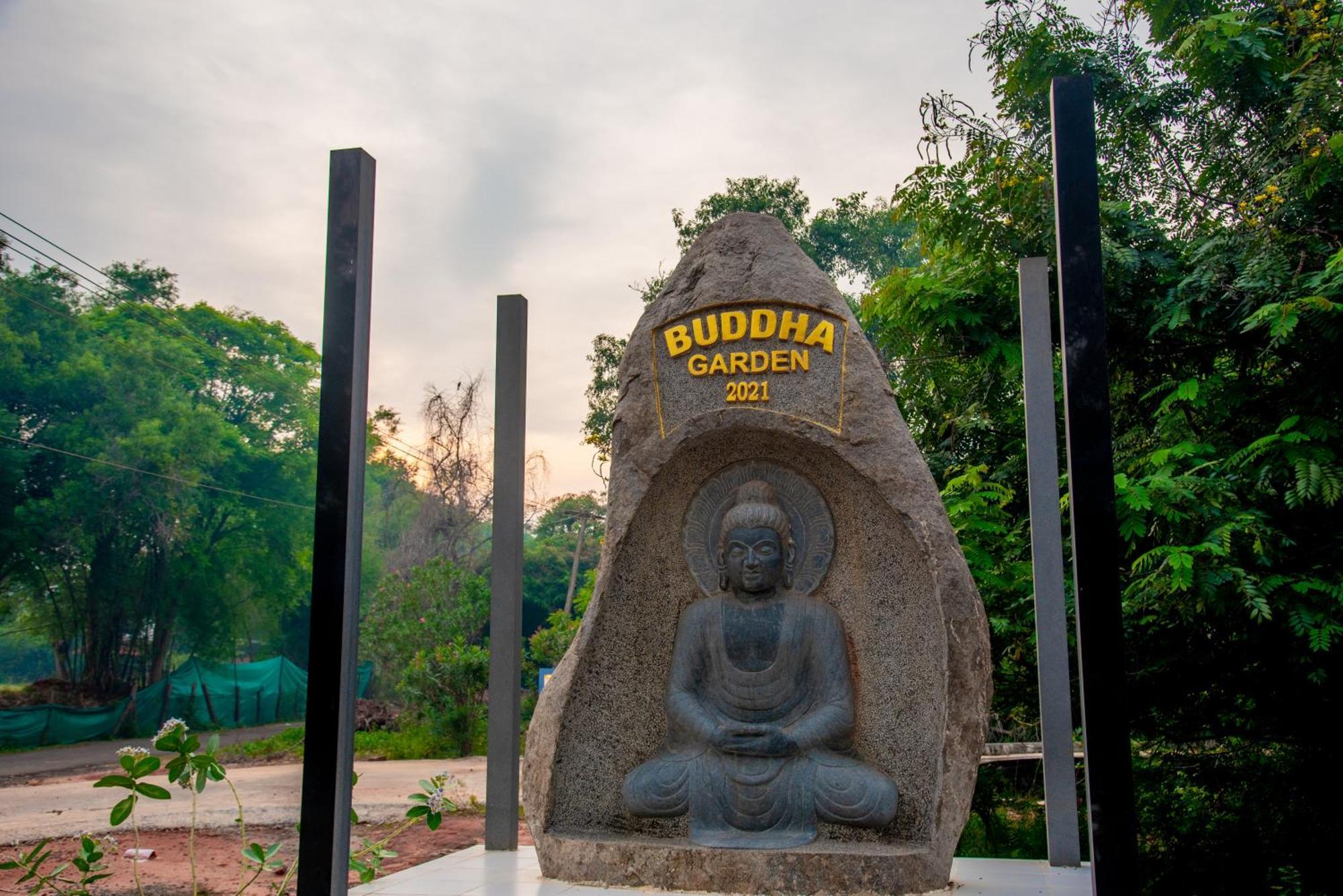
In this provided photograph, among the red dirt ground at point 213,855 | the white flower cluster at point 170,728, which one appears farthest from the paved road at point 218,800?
the white flower cluster at point 170,728

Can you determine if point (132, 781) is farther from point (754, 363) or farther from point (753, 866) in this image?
point (754, 363)

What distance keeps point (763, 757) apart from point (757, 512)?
1291 millimetres

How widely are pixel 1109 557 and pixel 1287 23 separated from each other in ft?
21.2

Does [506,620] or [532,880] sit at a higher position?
[506,620]

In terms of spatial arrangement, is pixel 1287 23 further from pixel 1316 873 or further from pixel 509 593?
pixel 509 593

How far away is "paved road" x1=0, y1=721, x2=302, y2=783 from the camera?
46.6 feet

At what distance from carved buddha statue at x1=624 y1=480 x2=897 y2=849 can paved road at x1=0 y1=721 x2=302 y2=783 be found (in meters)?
12.0

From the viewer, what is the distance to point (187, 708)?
694 inches

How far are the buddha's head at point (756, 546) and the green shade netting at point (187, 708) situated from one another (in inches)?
468

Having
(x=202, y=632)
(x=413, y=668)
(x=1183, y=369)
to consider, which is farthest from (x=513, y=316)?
(x=202, y=632)

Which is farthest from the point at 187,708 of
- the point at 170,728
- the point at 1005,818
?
the point at 170,728

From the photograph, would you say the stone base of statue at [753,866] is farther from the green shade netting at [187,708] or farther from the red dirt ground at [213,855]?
the green shade netting at [187,708]

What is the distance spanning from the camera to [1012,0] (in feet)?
30.0

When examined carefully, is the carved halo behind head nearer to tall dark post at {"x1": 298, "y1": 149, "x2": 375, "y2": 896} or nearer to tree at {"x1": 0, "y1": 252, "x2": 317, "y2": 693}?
tall dark post at {"x1": 298, "y1": 149, "x2": 375, "y2": 896}
